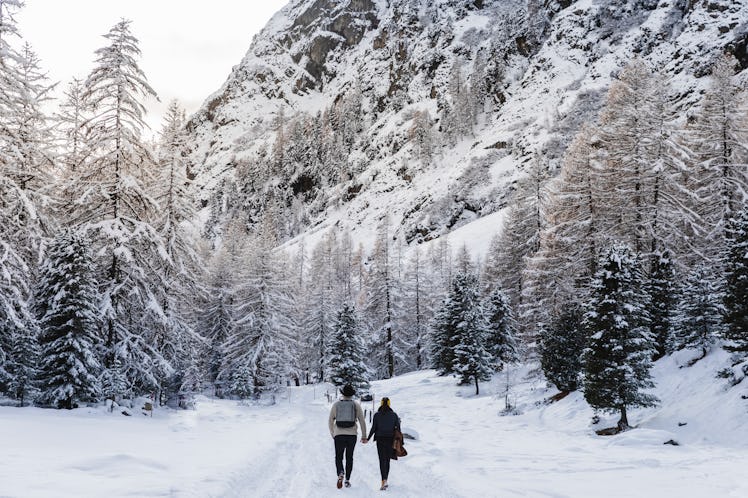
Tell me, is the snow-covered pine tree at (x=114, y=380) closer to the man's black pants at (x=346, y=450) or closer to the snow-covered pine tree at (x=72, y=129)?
the snow-covered pine tree at (x=72, y=129)

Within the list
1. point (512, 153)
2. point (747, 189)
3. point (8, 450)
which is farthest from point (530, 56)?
point (8, 450)

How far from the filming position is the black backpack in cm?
851

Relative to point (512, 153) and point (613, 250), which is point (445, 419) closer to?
point (613, 250)

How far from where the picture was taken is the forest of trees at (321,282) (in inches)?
596

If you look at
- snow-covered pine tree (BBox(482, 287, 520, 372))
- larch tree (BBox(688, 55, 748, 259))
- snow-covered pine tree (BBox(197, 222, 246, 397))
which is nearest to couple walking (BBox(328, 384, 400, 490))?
larch tree (BBox(688, 55, 748, 259))

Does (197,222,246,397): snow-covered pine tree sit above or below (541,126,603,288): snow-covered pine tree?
below

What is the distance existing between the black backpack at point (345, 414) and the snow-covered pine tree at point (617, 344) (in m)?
11.3

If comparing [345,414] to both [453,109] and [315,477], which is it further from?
[453,109]

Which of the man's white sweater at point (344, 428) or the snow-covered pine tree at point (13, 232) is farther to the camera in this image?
the snow-covered pine tree at point (13, 232)

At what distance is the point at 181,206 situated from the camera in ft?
68.3

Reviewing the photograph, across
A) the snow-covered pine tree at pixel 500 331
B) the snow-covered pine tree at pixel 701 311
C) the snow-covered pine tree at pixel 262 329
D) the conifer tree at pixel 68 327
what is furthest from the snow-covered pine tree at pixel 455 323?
the conifer tree at pixel 68 327

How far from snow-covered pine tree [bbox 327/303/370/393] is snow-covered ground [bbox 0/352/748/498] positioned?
13.5 meters

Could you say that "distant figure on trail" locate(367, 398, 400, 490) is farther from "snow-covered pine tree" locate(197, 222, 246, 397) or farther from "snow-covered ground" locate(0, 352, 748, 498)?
"snow-covered pine tree" locate(197, 222, 246, 397)

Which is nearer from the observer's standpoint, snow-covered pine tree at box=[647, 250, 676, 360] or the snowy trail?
the snowy trail
